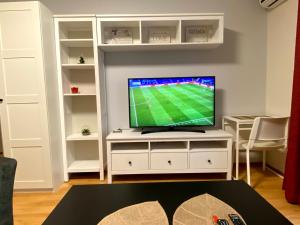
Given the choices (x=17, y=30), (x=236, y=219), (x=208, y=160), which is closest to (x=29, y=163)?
(x=17, y=30)

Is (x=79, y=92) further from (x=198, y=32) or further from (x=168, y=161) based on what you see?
(x=198, y=32)

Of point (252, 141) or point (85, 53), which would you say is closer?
point (252, 141)

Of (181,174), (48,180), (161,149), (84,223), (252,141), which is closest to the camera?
(84,223)

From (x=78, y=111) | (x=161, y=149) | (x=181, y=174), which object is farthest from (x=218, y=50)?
(x=78, y=111)

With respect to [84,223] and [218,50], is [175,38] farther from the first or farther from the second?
[84,223]

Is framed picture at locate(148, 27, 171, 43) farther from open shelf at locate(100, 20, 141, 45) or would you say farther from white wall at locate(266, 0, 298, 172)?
white wall at locate(266, 0, 298, 172)

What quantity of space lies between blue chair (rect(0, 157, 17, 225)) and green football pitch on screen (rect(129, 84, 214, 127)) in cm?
171

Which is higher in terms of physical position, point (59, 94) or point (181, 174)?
point (59, 94)

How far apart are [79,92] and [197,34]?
1.73m

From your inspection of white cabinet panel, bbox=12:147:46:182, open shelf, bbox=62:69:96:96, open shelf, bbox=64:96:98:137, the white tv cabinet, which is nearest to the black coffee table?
the white tv cabinet

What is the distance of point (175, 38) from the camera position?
277 centimetres

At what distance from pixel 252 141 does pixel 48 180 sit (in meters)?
2.20

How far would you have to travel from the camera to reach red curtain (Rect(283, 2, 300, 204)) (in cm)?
187

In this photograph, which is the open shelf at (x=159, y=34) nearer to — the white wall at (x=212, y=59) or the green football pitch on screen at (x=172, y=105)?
the white wall at (x=212, y=59)
